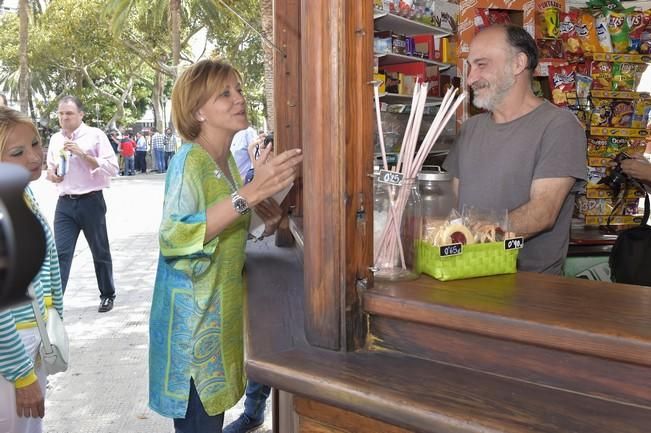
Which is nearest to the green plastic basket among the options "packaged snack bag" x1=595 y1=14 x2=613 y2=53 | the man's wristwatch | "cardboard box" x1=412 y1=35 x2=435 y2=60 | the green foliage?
the man's wristwatch

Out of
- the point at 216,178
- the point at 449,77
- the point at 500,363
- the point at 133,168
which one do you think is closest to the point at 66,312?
the point at 216,178

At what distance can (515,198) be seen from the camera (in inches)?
96.7

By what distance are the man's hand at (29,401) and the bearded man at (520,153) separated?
1750 millimetres

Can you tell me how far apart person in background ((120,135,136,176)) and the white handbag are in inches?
881

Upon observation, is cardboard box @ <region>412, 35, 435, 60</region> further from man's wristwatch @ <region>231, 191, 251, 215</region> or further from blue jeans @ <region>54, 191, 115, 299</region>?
man's wristwatch @ <region>231, 191, 251, 215</region>

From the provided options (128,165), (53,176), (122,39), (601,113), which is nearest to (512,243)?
(601,113)

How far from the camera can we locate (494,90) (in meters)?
2.57

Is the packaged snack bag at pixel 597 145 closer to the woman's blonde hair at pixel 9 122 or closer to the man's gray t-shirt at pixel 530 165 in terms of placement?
the man's gray t-shirt at pixel 530 165

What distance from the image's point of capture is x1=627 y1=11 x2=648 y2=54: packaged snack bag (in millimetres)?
4633

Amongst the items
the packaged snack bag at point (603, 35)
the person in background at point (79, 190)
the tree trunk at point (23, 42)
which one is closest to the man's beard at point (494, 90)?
the packaged snack bag at point (603, 35)

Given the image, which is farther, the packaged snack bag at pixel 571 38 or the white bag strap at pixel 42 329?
the packaged snack bag at pixel 571 38

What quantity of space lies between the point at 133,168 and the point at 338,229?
965 inches

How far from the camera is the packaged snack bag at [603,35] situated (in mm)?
4617

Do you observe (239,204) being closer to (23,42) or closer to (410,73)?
(410,73)
